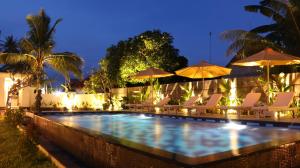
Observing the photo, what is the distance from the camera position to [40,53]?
21234mm

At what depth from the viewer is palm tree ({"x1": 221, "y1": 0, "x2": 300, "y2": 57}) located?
15.8m

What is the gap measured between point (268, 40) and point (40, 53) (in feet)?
41.1

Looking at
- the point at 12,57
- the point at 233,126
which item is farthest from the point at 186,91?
the point at 12,57

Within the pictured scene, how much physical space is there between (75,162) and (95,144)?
662 millimetres

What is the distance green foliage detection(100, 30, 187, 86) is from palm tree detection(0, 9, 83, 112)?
362 cm

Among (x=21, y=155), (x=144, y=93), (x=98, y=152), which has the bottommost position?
(x=21, y=155)

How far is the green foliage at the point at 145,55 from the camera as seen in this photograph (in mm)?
24156

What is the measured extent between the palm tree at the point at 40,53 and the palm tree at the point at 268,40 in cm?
1052

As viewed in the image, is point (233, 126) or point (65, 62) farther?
point (65, 62)

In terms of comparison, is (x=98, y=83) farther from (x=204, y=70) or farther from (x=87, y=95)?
(x=204, y=70)

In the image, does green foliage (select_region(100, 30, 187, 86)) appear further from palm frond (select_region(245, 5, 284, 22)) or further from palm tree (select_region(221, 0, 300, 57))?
palm frond (select_region(245, 5, 284, 22))

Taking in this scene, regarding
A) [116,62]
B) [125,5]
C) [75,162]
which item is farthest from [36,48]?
[125,5]

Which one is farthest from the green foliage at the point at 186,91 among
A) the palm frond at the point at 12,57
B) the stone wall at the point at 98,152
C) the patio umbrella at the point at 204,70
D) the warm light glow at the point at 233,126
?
the stone wall at the point at 98,152

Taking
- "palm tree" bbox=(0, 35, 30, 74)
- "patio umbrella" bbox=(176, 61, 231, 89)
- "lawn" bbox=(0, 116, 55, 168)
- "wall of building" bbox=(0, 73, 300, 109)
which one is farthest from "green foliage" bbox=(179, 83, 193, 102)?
"palm tree" bbox=(0, 35, 30, 74)
